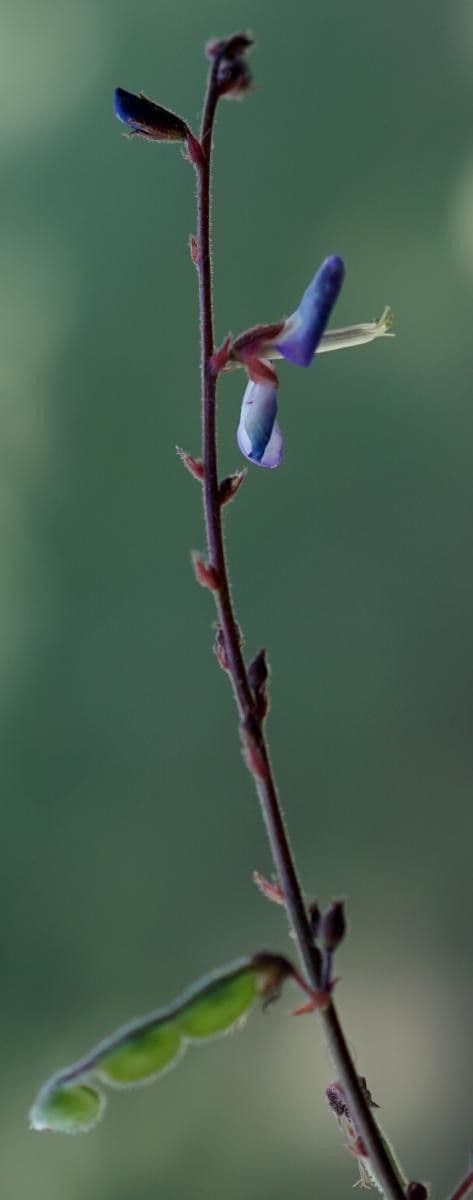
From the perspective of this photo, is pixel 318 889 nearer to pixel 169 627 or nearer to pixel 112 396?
pixel 169 627

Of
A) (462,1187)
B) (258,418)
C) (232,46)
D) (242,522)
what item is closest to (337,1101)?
(462,1187)

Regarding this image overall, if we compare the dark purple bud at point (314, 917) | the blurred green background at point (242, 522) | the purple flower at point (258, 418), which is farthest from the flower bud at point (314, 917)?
the blurred green background at point (242, 522)

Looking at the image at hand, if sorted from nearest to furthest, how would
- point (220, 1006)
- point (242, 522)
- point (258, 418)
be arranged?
1. point (220, 1006)
2. point (258, 418)
3. point (242, 522)

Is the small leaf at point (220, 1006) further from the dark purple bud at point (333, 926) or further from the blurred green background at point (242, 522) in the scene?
the blurred green background at point (242, 522)

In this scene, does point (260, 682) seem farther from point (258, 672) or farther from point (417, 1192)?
point (417, 1192)

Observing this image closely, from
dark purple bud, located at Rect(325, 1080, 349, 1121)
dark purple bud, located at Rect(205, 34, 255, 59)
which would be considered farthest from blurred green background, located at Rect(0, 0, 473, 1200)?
dark purple bud, located at Rect(205, 34, 255, 59)

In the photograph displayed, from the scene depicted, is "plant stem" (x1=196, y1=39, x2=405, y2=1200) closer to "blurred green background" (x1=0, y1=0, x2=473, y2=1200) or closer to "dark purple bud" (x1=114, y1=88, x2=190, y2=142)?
"dark purple bud" (x1=114, y1=88, x2=190, y2=142)

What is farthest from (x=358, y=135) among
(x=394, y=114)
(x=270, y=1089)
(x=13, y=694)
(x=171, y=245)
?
(x=270, y=1089)
